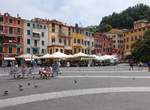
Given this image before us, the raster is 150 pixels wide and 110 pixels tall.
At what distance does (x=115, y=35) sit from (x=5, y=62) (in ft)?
218

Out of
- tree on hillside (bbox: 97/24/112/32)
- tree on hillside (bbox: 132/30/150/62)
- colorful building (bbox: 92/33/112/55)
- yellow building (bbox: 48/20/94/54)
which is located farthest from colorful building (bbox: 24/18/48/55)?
tree on hillside (bbox: 97/24/112/32)

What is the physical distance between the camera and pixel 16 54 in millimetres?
79750

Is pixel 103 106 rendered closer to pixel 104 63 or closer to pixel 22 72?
pixel 22 72

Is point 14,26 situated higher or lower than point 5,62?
higher

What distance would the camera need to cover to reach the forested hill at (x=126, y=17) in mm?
150375

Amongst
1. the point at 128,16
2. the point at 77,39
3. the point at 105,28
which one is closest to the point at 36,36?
the point at 77,39

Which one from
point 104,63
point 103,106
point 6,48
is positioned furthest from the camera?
point 104,63

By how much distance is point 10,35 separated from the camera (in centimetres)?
7819

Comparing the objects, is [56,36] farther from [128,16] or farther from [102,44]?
[128,16]

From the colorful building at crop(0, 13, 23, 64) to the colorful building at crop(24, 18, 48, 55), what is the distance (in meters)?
2.03

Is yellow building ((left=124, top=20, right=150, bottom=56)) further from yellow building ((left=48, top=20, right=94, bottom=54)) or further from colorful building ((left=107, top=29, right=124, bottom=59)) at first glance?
yellow building ((left=48, top=20, right=94, bottom=54))

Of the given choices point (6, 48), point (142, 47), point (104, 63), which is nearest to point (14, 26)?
point (6, 48)

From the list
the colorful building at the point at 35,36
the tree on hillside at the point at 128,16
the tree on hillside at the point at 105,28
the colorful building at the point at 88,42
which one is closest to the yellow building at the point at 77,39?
the colorful building at the point at 88,42

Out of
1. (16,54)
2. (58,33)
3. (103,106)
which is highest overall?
(58,33)
